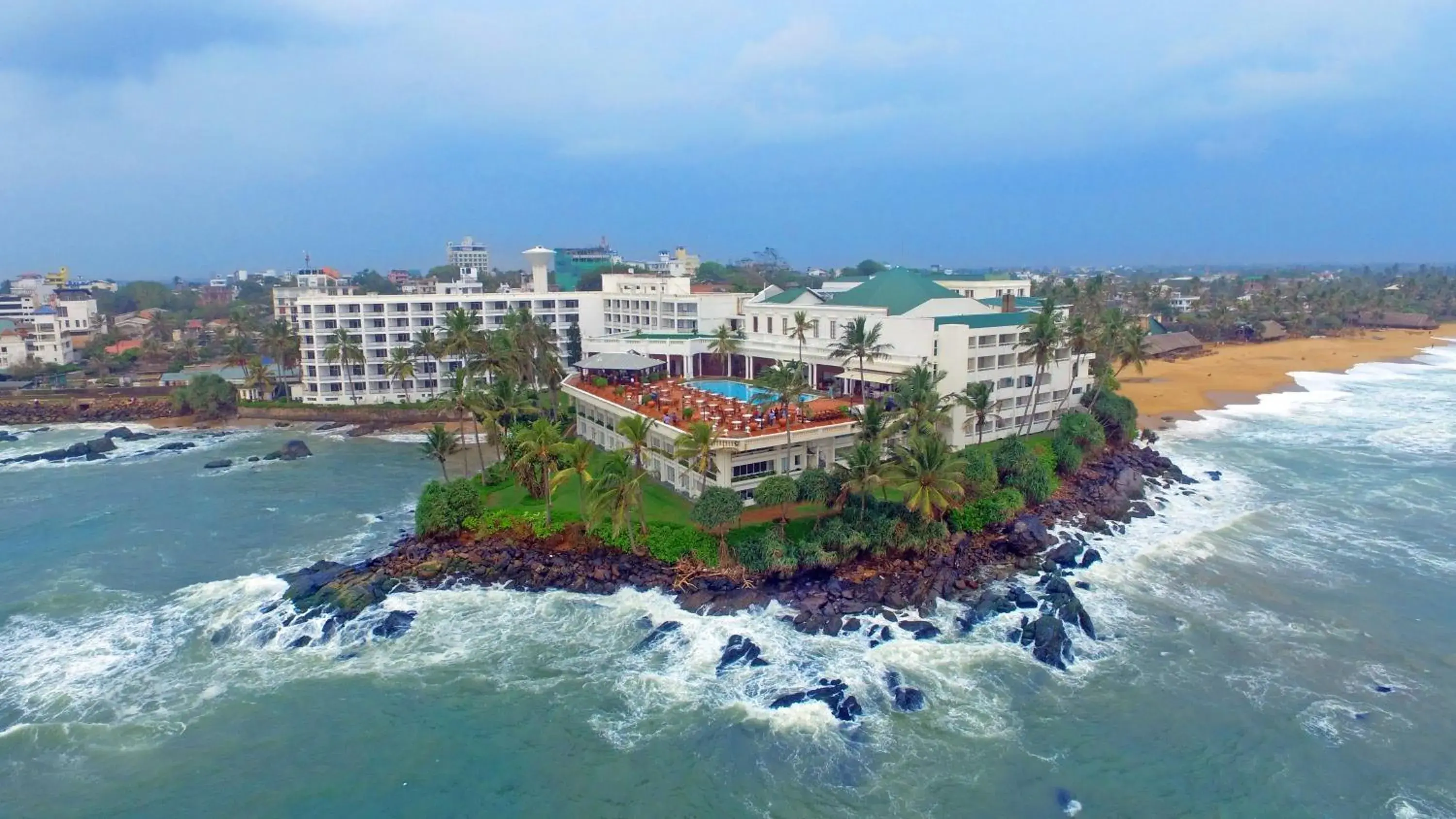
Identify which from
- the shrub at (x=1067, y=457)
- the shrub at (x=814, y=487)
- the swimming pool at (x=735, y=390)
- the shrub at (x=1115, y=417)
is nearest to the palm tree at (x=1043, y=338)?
the shrub at (x=1067, y=457)

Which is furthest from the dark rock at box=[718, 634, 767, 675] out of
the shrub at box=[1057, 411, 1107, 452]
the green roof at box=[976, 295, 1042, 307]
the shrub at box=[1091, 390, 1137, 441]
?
the green roof at box=[976, 295, 1042, 307]

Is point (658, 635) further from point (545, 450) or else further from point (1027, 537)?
point (1027, 537)

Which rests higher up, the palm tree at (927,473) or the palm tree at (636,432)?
the palm tree at (636,432)

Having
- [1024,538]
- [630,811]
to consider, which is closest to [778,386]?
[1024,538]

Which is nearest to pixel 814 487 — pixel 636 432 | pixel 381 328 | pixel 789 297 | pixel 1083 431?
pixel 636 432

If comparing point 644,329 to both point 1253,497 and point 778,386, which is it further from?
point 1253,497

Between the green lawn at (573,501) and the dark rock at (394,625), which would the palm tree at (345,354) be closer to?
the green lawn at (573,501)

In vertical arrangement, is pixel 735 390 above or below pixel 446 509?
above
